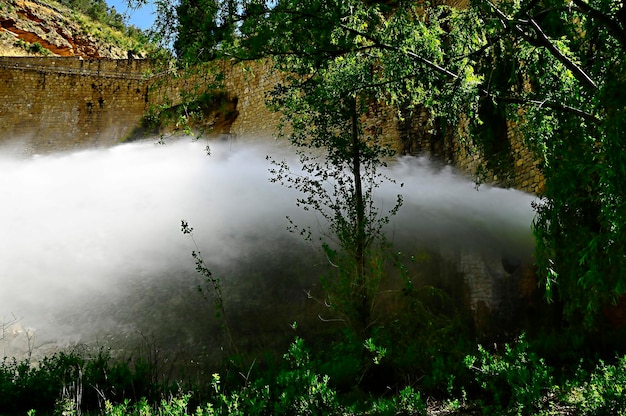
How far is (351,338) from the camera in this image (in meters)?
5.18

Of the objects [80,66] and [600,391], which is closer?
[600,391]

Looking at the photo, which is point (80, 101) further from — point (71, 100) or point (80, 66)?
point (80, 66)

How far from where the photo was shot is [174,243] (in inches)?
373

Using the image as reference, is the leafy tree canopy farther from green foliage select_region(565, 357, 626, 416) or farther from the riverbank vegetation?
green foliage select_region(565, 357, 626, 416)

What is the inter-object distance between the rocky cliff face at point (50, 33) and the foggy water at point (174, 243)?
1177cm

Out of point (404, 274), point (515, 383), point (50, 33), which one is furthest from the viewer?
point (50, 33)

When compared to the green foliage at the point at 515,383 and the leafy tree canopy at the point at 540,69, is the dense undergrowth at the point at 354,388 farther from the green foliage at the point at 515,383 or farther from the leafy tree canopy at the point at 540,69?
the leafy tree canopy at the point at 540,69

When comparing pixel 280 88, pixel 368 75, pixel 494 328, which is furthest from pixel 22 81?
pixel 494 328

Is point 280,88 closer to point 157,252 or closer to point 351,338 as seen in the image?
point 351,338

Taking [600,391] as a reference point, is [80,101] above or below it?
above

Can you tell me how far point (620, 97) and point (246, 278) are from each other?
21.0ft

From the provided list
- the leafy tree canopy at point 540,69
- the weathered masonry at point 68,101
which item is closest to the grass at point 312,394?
the leafy tree canopy at point 540,69

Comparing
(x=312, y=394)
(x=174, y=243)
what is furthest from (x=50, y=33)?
(x=312, y=394)

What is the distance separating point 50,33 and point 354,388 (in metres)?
27.2
